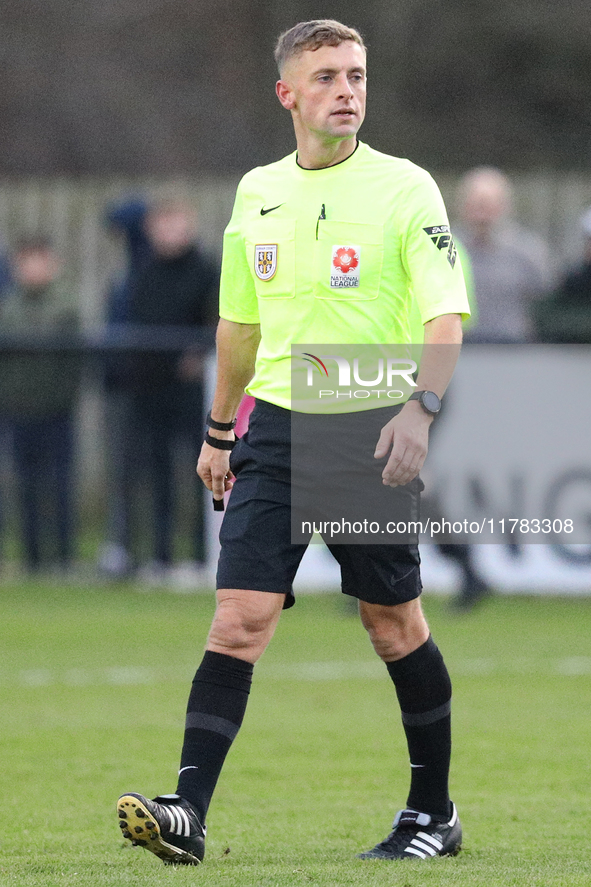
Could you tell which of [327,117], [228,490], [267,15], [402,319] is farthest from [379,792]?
[267,15]

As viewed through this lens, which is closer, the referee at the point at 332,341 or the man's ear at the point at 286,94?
the referee at the point at 332,341

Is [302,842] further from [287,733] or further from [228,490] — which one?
[287,733]

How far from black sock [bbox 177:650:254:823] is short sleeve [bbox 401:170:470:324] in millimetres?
1106

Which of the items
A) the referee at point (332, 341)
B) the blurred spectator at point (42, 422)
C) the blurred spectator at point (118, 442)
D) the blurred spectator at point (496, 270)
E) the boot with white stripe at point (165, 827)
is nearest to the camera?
the boot with white stripe at point (165, 827)

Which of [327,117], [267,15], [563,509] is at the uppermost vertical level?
[267,15]

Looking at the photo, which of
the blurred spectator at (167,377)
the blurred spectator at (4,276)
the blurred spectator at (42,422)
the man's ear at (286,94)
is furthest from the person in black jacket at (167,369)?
the man's ear at (286,94)

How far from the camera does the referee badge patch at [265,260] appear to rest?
4699 millimetres

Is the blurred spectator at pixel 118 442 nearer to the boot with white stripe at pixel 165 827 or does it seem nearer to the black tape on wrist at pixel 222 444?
the black tape on wrist at pixel 222 444

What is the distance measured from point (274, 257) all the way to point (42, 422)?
7.67m

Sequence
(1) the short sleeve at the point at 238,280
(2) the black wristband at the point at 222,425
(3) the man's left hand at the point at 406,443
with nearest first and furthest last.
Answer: (3) the man's left hand at the point at 406,443 → (1) the short sleeve at the point at 238,280 → (2) the black wristband at the point at 222,425

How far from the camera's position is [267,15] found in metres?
21.9

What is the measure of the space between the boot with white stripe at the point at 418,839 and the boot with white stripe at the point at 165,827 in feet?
1.77

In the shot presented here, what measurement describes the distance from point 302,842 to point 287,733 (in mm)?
2064

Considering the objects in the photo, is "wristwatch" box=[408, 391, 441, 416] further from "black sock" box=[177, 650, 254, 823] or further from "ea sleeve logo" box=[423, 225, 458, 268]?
"black sock" box=[177, 650, 254, 823]
